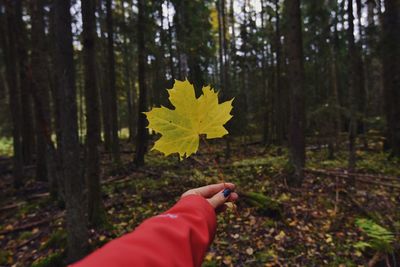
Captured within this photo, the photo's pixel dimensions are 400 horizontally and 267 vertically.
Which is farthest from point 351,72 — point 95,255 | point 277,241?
point 95,255

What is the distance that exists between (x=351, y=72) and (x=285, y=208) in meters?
4.19

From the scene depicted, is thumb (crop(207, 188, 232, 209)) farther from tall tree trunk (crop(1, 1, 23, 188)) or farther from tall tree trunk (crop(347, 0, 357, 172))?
tall tree trunk (crop(1, 1, 23, 188))

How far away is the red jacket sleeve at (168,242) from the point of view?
79 cm

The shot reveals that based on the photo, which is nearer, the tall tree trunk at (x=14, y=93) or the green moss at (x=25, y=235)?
the green moss at (x=25, y=235)

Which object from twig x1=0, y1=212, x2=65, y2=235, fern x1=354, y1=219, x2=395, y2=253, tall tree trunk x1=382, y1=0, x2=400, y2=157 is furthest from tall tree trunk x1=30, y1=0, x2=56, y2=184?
tall tree trunk x1=382, y1=0, x2=400, y2=157

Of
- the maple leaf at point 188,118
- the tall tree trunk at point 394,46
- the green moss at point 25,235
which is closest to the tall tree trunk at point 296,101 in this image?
the tall tree trunk at point 394,46

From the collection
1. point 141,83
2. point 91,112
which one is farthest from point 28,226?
point 141,83

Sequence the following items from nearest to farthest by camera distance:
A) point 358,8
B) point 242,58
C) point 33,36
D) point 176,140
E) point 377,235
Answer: point 176,140
point 377,235
point 33,36
point 358,8
point 242,58

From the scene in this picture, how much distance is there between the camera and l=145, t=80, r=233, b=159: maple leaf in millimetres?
1161

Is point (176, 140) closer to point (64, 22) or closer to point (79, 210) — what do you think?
point (64, 22)

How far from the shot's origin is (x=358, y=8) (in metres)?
8.21

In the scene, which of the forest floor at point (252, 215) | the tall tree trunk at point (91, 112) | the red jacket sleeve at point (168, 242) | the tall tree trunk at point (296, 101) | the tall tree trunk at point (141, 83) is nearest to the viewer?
the red jacket sleeve at point (168, 242)

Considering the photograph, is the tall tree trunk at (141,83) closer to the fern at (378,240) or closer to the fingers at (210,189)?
the fern at (378,240)

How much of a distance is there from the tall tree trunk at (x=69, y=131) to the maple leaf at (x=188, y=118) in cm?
317
